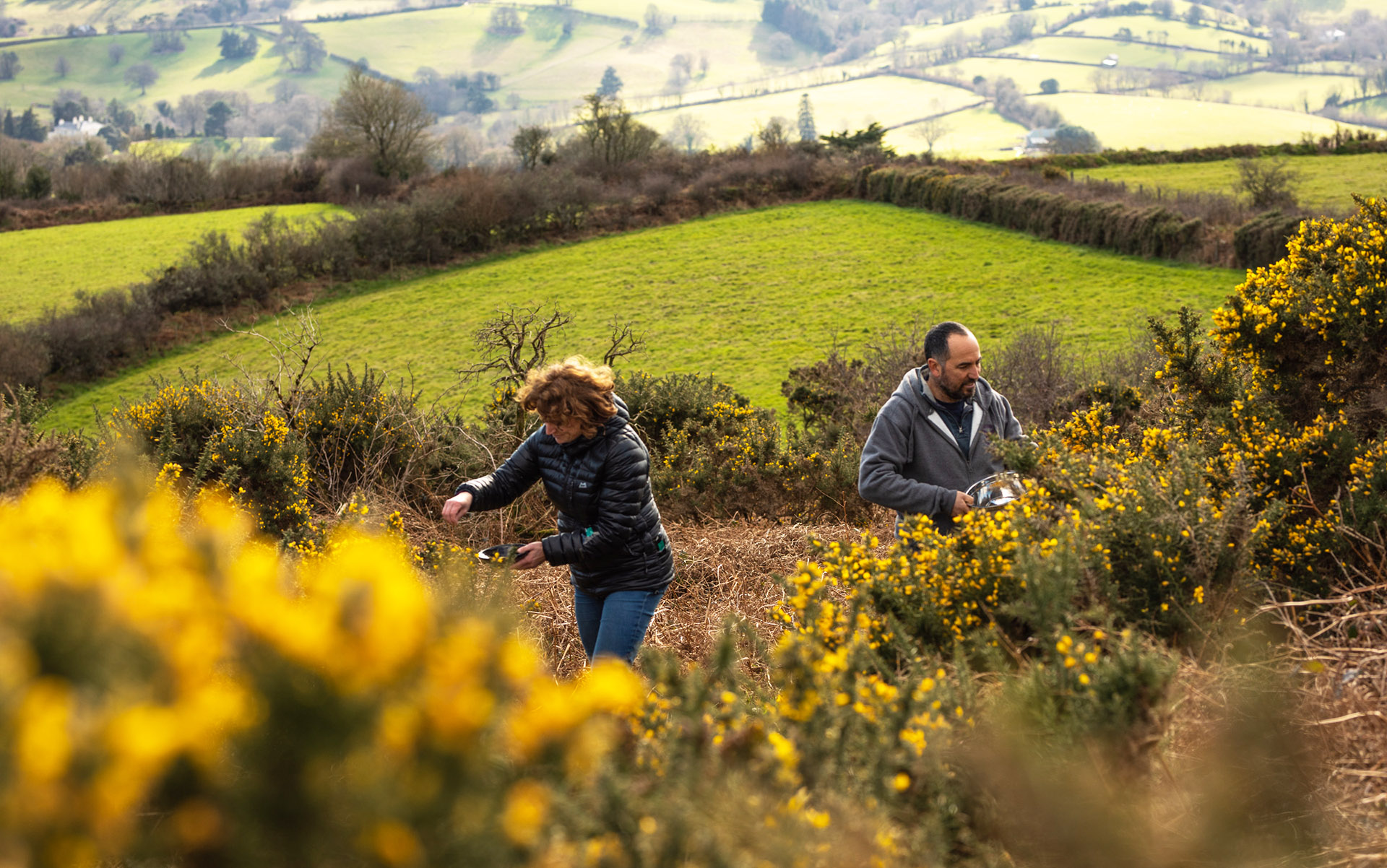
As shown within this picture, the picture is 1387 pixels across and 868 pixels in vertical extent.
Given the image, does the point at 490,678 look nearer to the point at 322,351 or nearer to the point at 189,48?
the point at 322,351

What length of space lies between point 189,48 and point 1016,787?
578 ft

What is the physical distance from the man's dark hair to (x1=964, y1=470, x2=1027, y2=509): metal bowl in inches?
23.3

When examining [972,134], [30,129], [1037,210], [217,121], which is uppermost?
[217,121]

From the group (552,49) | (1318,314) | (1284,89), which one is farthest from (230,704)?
(552,49)

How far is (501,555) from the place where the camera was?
3719mm

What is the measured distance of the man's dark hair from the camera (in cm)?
415

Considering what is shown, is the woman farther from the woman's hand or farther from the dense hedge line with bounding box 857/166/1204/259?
the dense hedge line with bounding box 857/166/1204/259

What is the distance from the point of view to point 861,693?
6.29ft

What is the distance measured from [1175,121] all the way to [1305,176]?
5187 cm

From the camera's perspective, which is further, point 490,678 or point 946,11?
point 946,11

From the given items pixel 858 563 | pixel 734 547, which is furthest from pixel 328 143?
pixel 858 563

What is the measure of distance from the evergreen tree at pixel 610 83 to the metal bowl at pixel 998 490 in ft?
451

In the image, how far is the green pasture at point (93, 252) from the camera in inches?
1105

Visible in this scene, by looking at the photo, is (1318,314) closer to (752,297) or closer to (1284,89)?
(752,297)
